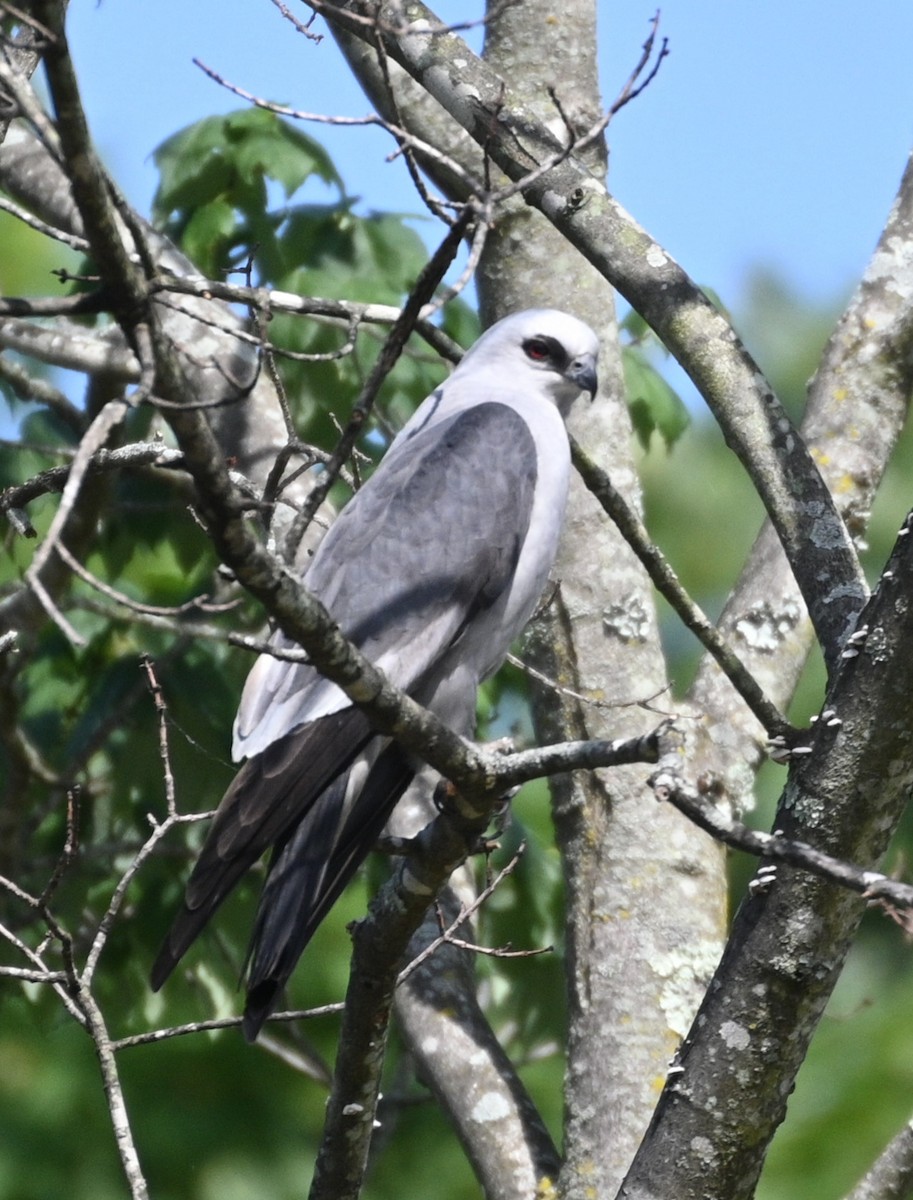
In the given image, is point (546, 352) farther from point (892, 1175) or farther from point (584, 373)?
point (892, 1175)

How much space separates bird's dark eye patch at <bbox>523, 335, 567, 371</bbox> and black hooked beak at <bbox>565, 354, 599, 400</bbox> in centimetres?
3

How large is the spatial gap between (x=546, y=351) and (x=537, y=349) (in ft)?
0.09

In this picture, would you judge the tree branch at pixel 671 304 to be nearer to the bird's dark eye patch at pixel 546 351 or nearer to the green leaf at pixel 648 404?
the bird's dark eye patch at pixel 546 351

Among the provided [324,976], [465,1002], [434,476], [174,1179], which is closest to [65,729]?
[324,976]

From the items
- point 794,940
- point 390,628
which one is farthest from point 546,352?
point 794,940

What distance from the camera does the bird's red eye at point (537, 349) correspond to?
13.7ft

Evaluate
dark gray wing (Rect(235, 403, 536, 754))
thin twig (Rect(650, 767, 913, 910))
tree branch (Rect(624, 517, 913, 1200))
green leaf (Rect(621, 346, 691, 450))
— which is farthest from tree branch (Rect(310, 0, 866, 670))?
green leaf (Rect(621, 346, 691, 450))

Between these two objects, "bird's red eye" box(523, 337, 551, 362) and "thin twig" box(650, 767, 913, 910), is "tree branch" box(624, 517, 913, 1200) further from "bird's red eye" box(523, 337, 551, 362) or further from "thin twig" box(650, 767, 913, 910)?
"bird's red eye" box(523, 337, 551, 362)

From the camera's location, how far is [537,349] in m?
4.18

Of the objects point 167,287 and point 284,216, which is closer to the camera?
point 167,287

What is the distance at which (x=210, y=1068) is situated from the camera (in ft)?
19.6

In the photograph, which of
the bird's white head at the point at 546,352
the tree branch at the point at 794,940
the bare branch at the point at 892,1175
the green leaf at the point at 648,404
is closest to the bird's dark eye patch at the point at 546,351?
the bird's white head at the point at 546,352

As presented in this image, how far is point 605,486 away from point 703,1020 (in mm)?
1281

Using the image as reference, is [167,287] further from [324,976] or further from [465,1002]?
[324,976]
